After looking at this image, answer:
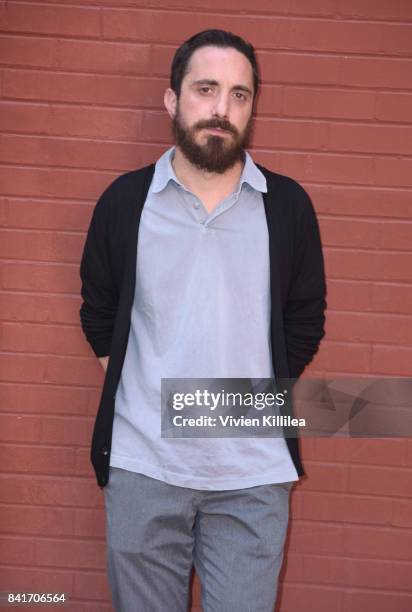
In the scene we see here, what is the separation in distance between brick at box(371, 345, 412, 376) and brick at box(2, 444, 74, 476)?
135cm

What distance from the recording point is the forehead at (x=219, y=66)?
2.69 m

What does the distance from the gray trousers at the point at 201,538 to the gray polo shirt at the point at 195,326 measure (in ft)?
0.23

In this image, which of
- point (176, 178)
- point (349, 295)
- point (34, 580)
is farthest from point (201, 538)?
point (176, 178)

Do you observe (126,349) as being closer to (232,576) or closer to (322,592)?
(232,576)

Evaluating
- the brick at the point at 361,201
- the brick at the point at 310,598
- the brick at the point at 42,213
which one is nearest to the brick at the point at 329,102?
the brick at the point at 361,201

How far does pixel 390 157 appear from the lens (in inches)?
124

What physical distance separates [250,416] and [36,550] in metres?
1.31

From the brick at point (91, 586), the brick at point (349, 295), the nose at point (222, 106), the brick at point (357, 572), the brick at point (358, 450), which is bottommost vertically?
the brick at point (91, 586)

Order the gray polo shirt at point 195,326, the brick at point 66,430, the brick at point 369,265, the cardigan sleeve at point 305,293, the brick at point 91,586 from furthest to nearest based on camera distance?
the brick at point 91,586 → the brick at point 66,430 → the brick at point 369,265 → the cardigan sleeve at point 305,293 → the gray polo shirt at point 195,326

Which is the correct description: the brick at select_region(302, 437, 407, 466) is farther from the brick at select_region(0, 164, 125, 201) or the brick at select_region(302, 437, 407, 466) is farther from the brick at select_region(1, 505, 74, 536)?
the brick at select_region(0, 164, 125, 201)

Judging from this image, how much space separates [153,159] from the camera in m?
3.21

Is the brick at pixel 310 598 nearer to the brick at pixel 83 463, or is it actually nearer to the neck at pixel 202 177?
the brick at pixel 83 463

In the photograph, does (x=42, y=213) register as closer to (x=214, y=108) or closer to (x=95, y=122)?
(x=95, y=122)

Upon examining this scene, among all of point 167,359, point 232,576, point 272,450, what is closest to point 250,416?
point 272,450
